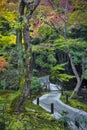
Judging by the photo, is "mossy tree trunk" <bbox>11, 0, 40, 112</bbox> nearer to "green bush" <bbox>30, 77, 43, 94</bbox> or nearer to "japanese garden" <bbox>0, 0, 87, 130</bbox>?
"japanese garden" <bbox>0, 0, 87, 130</bbox>

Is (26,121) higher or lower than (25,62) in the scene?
lower

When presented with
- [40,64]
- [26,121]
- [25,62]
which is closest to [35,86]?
[40,64]

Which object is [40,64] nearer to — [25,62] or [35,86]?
[35,86]

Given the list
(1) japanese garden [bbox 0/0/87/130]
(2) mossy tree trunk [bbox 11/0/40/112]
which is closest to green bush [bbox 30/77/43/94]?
(1) japanese garden [bbox 0/0/87/130]

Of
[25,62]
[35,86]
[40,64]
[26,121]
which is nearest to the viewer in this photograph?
[26,121]

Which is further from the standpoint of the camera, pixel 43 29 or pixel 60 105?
pixel 43 29

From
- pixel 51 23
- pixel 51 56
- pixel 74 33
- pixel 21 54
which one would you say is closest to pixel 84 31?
pixel 74 33

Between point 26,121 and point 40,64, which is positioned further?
point 40,64

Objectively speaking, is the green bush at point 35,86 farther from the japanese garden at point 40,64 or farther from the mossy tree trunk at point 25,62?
the mossy tree trunk at point 25,62

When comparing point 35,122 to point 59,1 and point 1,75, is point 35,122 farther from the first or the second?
point 1,75

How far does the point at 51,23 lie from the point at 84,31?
921cm

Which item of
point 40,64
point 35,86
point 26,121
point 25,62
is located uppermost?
point 25,62

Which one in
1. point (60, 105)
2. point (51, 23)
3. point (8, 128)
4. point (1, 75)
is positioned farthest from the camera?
point (1, 75)

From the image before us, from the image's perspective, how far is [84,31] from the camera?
28516 mm
